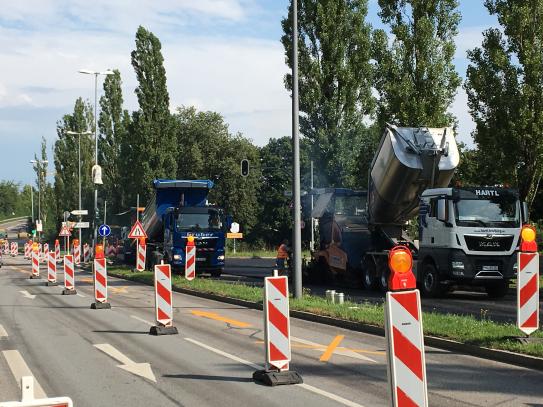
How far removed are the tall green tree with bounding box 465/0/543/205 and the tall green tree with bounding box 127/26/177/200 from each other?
100 ft

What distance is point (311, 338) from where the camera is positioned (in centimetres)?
1221

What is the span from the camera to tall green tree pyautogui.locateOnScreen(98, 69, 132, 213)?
63.0 meters

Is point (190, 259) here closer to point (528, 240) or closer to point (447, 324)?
point (447, 324)

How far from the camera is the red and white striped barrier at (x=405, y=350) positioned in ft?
17.9

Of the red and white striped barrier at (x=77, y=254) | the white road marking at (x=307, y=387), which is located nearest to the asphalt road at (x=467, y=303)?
the white road marking at (x=307, y=387)

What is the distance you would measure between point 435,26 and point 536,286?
18833mm

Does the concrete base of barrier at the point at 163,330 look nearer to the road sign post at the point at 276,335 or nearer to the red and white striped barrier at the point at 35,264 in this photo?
the road sign post at the point at 276,335

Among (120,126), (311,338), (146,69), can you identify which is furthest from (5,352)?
(120,126)

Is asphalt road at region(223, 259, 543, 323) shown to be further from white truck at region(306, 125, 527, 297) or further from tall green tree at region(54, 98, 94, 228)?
tall green tree at region(54, 98, 94, 228)

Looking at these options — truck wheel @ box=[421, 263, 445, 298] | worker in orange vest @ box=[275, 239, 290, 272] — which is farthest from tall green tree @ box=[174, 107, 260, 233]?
truck wheel @ box=[421, 263, 445, 298]

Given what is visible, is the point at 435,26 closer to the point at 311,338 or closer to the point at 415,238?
the point at 415,238

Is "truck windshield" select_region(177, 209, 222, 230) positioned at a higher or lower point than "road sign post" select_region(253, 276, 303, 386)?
higher

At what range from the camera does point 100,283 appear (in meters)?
17.8

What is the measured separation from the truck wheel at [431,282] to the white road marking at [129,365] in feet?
35.6
